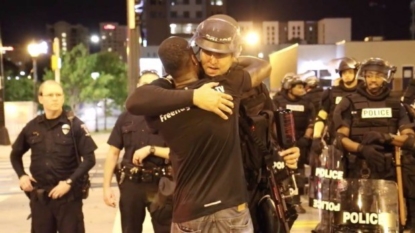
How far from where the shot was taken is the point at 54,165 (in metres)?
5.39

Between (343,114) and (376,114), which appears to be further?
(343,114)

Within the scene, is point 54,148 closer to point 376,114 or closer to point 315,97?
point 376,114

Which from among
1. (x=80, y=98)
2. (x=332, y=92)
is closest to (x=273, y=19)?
(x=80, y=98)

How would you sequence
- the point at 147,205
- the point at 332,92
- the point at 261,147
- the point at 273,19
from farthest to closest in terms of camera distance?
the point at 273,19, the point at 332,92, the point at 147,205, the point at 261,147

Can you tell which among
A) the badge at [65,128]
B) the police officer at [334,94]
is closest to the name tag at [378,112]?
the police officer at [334,94]

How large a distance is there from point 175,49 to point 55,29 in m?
182

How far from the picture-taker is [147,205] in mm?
5371

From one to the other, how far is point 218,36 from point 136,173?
2.32 m

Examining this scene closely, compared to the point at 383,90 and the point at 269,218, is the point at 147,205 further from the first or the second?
the point at 383,90

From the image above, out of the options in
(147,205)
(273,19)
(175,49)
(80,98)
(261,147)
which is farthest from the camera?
(273,19)

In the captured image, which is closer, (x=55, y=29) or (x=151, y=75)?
(x=151, y=75)

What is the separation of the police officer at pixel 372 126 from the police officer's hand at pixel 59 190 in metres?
2.50

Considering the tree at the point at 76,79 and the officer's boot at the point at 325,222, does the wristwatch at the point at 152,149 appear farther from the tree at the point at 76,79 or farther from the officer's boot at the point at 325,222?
the tree at the point at 76,79

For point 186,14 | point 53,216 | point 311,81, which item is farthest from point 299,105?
point 186,14
